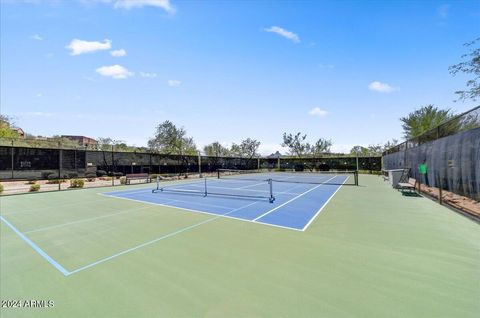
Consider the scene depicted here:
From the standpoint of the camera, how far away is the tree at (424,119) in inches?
1090

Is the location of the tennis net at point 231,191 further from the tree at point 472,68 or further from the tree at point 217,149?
the tree at point 217,149

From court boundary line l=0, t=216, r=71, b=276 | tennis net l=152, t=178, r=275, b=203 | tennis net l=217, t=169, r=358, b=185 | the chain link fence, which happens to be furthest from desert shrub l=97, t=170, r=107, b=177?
the chain link fence

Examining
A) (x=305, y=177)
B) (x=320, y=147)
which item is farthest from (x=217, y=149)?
(x=305, y=177)

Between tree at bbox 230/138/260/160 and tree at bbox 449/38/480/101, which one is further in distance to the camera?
tree at bbox 230/138/260/160

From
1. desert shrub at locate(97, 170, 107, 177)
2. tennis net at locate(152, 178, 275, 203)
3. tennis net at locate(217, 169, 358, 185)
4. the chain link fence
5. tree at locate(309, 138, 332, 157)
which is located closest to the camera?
the chain link fence

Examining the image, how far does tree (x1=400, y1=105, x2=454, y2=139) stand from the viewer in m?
27.7

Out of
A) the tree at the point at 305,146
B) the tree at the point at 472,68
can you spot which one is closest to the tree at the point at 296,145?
the tree at the point at 305,146

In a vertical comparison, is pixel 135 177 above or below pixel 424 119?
→ below

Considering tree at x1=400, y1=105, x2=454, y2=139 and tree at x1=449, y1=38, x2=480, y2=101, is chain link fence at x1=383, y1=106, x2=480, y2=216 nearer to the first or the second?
tree at x1=449, y1=38, x2=480, y2=101

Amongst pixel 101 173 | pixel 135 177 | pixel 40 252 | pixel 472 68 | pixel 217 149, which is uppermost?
pixel 472 68

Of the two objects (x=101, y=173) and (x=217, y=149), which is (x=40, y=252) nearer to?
(x=101, y=173)

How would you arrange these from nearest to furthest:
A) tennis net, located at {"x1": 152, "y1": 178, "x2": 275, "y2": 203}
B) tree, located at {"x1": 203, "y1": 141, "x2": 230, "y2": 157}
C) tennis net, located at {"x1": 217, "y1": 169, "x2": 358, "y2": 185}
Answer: tennis net, located at {"x1": 152, "y1": 178, "x2": 275, "y2": 203}, tennis net, located at {"x1": 217, "y1": 169, "x2": 358, "y2": 185}, tree, located at {"x1": 203, "y1": 141, "x2": 230, "y2": 157}

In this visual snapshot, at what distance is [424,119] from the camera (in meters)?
29.4

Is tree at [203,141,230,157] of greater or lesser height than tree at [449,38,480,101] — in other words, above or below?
below
